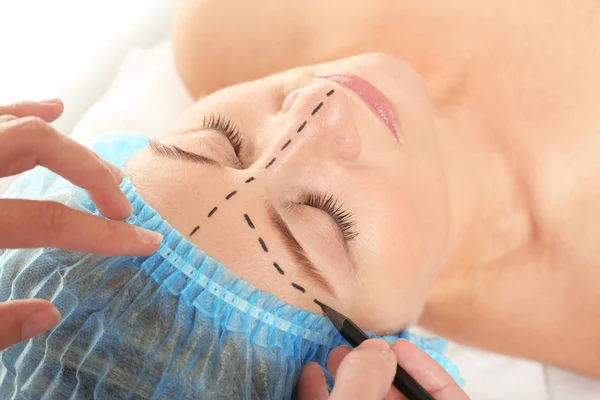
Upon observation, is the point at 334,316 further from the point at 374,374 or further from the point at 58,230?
the point at 58,230

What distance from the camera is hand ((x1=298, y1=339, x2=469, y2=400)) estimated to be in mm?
648

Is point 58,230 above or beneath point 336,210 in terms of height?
beneath

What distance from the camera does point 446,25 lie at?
1154mm

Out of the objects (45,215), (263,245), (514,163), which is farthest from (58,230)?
(514,163)

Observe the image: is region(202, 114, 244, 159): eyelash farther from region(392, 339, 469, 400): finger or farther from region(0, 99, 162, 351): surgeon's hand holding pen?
region(392, 339, 469, 400): finger

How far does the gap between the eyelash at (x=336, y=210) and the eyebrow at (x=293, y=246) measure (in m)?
0.06

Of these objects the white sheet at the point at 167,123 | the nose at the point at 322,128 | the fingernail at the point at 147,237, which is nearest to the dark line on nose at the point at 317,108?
the nose at the point at 322,128

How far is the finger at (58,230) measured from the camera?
56 cm

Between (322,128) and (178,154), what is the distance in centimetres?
24

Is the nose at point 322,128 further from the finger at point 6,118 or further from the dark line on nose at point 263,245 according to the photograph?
the finger at point 6,118

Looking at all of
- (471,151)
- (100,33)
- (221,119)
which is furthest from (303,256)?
(100,33)

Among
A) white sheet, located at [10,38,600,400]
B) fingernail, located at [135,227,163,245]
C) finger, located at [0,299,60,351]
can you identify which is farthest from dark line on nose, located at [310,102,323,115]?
white sheet, located at [10,38,600,400]

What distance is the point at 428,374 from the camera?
79 cm

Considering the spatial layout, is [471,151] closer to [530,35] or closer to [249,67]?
[530,35]
